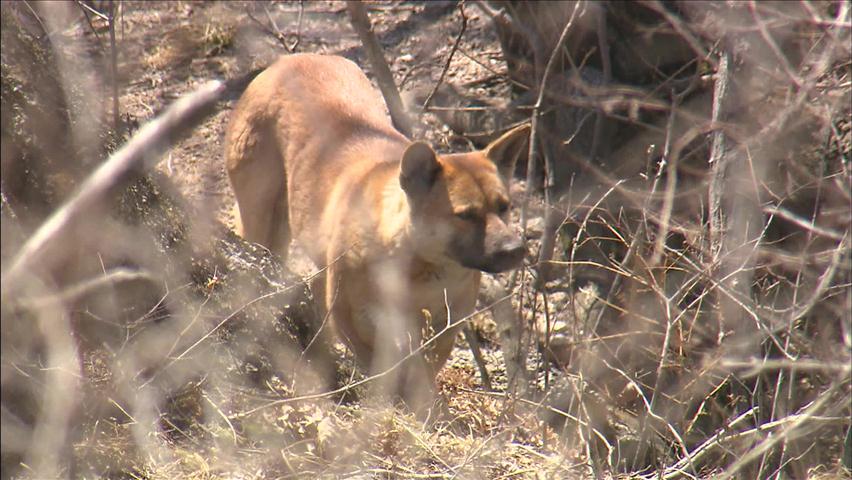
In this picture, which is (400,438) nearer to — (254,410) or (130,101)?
(254,410)

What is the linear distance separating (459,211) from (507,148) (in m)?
0.58

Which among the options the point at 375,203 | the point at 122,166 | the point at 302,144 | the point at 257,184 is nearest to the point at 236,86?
the point at 257,184

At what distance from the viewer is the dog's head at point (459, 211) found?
478 centimetres

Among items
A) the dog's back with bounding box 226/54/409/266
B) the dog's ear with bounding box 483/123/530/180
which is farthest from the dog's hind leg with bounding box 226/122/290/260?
the dog's ear with bounding box 483/123/530/180

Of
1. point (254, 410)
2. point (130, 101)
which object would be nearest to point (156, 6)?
point (130, 101)

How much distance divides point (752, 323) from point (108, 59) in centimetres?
386

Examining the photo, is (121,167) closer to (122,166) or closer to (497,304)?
(122,166)

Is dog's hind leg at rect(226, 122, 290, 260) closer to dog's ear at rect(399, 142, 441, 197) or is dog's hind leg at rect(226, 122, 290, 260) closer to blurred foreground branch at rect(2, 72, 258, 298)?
dog's ear at rect(399, 142, 441, 197)

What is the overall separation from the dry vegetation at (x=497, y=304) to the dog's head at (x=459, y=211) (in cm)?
24

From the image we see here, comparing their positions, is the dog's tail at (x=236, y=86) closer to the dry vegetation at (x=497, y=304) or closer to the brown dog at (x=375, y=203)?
the dry vegetation at (x=497, y=304)

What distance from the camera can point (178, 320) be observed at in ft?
12.1

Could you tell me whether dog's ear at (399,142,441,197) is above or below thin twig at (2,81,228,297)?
below

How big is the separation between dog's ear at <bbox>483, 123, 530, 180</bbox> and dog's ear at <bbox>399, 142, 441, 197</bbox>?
0.41m

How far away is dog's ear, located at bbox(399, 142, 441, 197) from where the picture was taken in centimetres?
479
